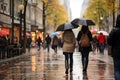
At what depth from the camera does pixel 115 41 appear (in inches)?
465

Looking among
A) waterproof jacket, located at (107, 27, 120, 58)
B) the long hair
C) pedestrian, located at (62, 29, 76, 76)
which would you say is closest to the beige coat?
pedestrian, located at (62, 29, 76, 76)

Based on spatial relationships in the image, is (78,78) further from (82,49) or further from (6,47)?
(6,47)

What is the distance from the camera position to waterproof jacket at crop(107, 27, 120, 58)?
38.3ft

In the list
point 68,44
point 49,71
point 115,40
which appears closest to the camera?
point 115,40

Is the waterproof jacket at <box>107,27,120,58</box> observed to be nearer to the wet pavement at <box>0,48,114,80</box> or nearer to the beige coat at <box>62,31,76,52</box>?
the wet pavement at <box>0,48,114,80</box>

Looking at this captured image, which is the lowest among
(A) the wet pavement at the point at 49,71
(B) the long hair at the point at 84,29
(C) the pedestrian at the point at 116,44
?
(A) the wet pavement at the point at 49,71

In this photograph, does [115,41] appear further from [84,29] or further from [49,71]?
[49,71]

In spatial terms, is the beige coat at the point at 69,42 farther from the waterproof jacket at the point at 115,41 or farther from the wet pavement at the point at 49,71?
the waterproof jacket at the point at 115,41

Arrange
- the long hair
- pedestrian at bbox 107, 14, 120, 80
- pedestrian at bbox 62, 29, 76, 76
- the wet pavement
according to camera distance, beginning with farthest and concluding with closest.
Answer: the long hair < pedestrian at bbox 62, 29, 76, 76 < the wet pavement < pedestrian at bbox 107, 14, 120, 80

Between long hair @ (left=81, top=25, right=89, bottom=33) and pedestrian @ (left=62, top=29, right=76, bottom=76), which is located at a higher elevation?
long hair @ (left=81, top=25, right=89, bottom=33)

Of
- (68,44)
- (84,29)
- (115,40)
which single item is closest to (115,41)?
(115,40)

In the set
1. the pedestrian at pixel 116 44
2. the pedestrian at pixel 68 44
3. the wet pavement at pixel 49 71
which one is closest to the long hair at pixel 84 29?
the pedestrian at pixel 68 44

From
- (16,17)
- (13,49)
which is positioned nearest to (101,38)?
(13,49)

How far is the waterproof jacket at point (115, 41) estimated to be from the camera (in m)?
11.7
